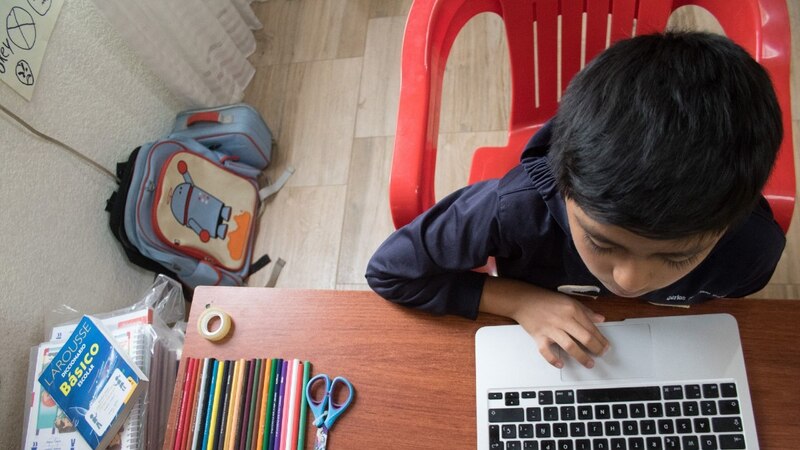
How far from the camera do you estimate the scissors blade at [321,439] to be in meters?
0.73

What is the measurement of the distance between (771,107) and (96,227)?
4.37ft

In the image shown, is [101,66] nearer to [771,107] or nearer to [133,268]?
[133,268]

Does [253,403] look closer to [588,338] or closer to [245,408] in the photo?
[245,408]

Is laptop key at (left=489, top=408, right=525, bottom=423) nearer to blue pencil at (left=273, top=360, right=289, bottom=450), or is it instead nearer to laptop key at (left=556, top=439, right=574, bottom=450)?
laptop key at (left=556, top=439, right=574, bottom=450)

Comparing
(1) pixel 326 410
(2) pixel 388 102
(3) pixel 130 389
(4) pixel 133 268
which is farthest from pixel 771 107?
(4) pixel 133 268

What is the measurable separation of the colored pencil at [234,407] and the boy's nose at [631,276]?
1.56 ft

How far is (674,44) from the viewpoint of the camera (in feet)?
1.80

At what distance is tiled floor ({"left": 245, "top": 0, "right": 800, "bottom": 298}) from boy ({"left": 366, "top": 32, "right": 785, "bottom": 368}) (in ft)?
2.56

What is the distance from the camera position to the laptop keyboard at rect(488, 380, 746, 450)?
653 mm

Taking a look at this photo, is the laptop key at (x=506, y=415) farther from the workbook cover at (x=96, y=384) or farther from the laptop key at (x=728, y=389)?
the workbook cover at (x=96, y=384)

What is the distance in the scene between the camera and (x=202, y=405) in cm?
78

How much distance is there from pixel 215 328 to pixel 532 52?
2.13 feet

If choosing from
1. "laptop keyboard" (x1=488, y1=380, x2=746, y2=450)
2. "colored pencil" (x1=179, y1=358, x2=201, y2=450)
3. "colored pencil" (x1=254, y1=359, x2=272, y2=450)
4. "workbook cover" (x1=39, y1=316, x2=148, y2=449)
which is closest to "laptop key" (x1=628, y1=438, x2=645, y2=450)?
"laptop keyboard" (x1=488, y1=380, x2=746, y2=450)

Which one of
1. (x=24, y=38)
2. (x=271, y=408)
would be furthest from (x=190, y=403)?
(x=24, y=38)
